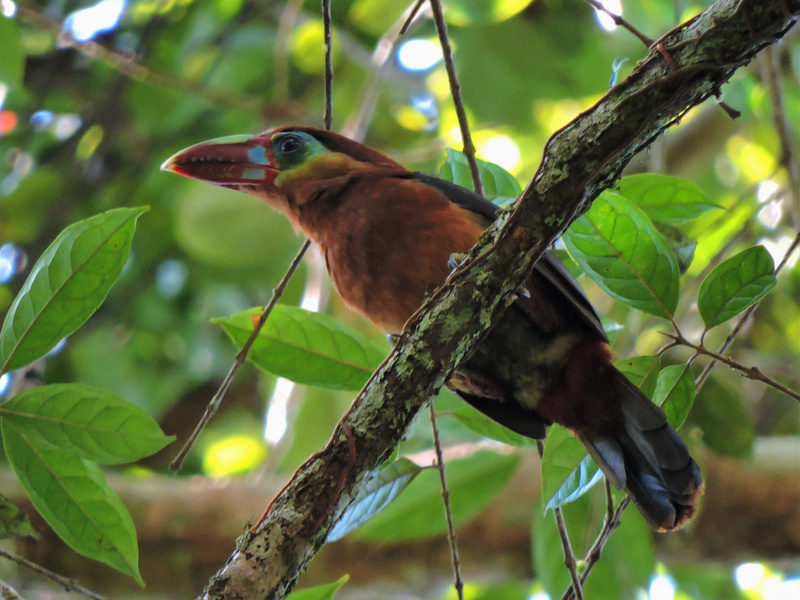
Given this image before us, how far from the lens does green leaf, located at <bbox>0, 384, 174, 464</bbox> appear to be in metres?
1.46

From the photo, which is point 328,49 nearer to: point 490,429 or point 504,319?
point 504,319

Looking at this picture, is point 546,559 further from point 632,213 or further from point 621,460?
point 632,213

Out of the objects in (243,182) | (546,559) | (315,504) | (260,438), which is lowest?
(315,504)

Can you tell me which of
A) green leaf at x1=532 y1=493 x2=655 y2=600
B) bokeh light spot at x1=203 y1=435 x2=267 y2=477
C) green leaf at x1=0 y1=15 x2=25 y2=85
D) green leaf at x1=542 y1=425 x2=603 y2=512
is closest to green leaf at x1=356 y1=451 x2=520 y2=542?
green leaf at x1=532 y1=493 x2=655 y2=600

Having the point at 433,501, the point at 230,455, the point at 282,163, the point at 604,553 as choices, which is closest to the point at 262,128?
the point at 230,455

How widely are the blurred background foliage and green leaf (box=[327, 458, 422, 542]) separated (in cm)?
89

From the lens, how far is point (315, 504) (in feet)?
4.45

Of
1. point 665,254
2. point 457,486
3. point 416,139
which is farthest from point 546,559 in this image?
point 416,139

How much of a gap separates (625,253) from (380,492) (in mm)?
738

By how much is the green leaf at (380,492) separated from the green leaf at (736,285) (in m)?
0.71

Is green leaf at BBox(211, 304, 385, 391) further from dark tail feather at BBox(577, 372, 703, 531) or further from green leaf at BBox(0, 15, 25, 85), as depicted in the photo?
green leaf at BBox(0, 15, 25, 85)

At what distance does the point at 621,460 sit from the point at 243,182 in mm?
1295

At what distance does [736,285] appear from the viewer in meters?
1.52

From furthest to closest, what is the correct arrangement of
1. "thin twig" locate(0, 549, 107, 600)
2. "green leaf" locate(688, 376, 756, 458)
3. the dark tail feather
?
"green leaf" locate(688, 376, 756, 458) → the dark tail feather → "thin twig" locate(0, 549, 107, 600)
